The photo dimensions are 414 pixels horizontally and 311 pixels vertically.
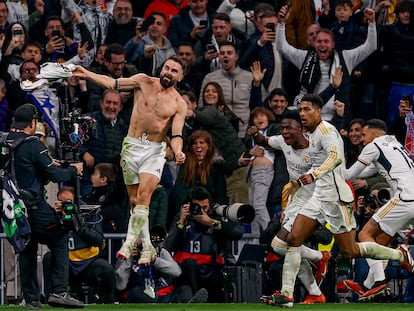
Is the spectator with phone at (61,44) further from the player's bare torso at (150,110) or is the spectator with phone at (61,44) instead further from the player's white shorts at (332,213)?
the player's white shorts at (332,213)

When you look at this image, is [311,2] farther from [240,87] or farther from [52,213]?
[52,213]

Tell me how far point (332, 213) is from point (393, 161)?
1828 millimetres

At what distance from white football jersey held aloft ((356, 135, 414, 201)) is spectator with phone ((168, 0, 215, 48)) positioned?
5201 millimetres

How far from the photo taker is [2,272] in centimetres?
2153

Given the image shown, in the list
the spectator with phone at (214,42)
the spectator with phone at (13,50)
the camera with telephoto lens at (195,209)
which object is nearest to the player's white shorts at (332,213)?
the camera with telephoto lens at (195,209)

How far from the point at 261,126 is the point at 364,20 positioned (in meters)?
3.40

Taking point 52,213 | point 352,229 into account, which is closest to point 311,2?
point 352,229

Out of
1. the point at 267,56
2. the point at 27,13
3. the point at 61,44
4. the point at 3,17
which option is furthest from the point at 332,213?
the point at 27,13

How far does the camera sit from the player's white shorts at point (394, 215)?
824 inches

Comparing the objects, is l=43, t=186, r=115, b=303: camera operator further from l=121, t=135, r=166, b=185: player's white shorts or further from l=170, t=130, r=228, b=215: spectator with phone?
l=170, t=130, r=228, b=215: spectator with phone

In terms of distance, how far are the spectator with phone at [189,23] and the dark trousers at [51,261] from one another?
279 inches

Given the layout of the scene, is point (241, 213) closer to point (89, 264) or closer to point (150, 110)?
point (150, 110)

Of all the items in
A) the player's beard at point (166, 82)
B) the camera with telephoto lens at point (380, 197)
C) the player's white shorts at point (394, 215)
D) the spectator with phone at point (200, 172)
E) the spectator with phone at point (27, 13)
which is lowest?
the player's white shorts at point (394, 215)

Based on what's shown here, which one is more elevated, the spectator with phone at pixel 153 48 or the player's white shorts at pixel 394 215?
the spectator with phone at pixel 153 48
